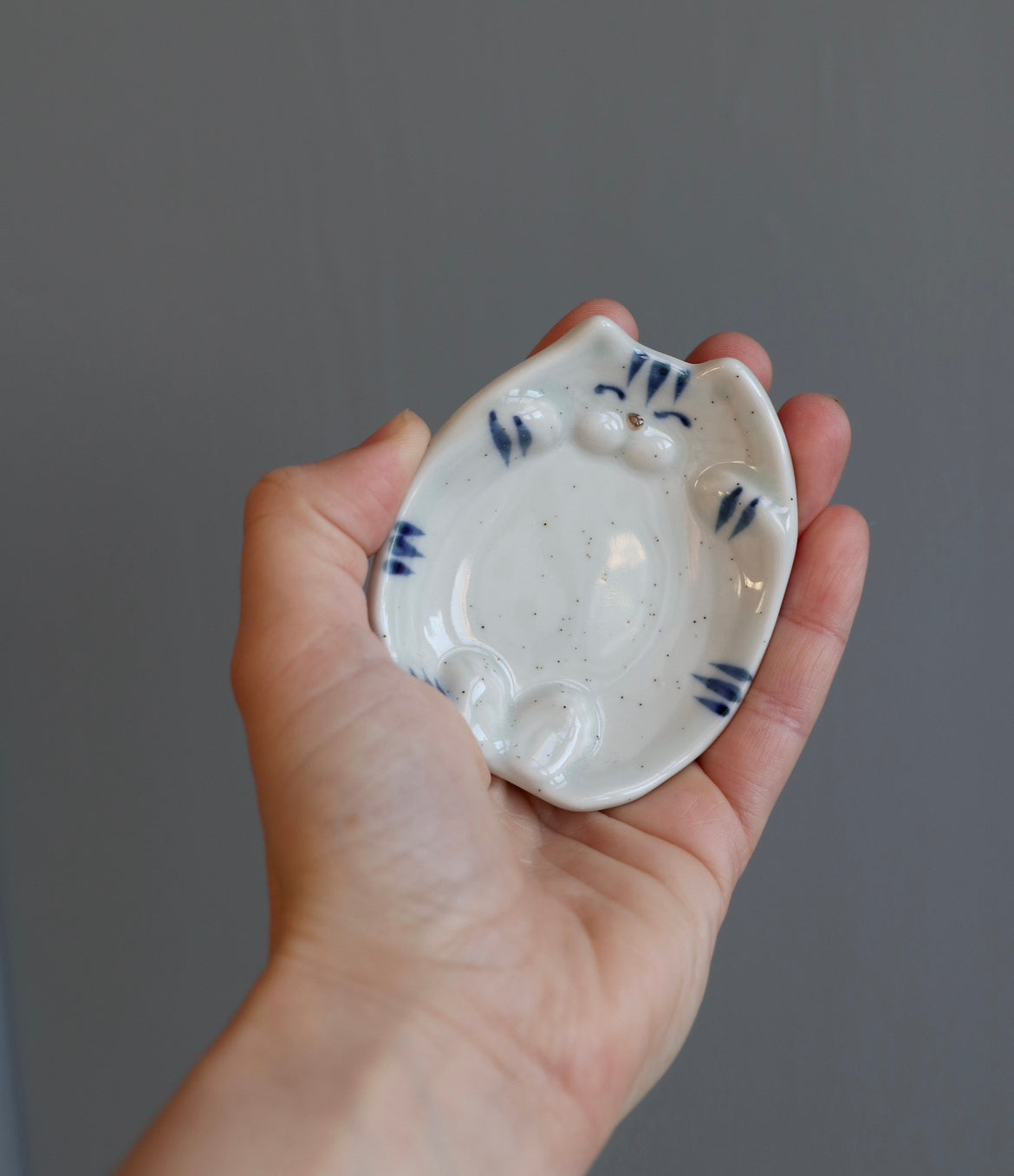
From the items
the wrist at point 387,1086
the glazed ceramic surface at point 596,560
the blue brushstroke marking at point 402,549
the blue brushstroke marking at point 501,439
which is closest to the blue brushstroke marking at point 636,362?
the glazed ceramic surface at point 596,560

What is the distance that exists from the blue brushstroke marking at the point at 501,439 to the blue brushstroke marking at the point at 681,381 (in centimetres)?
14

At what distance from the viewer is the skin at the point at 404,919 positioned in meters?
0.58

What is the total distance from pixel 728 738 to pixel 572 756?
13 centimetres

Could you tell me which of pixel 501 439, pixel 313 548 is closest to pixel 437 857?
pixel 313 548

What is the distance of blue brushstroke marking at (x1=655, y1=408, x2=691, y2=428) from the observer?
838 mm

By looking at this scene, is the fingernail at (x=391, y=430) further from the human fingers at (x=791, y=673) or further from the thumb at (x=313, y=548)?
the human fingers at (x=791, y=673)

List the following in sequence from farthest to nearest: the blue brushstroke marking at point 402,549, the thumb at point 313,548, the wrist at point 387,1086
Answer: the blue brushstroke marking at point 402,549, the thumb at point 313,548, the wrist at point 387,1086

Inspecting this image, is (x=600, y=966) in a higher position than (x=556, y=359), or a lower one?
lower

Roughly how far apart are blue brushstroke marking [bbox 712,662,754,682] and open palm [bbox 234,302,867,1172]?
42mm

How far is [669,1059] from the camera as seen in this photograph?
0.74 m

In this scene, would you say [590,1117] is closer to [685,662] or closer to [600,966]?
[600,966]

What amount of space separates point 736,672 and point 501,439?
0.89 ft

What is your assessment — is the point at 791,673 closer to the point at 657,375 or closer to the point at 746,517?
the point at 746,517

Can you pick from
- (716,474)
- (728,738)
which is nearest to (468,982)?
(728,738)
